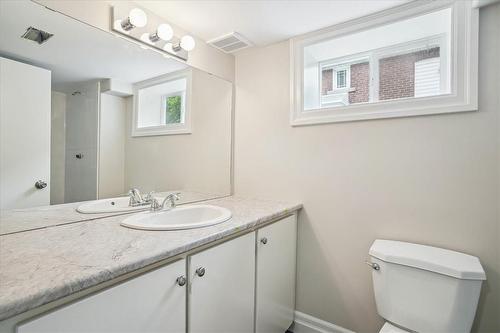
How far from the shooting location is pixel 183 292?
0.93 metres

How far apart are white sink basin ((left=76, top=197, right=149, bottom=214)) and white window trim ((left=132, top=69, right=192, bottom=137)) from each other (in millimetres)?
393

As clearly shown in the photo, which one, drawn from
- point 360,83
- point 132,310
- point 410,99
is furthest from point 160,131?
point 410,99

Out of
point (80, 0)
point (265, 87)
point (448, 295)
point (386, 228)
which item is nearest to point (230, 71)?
point (265, 87)

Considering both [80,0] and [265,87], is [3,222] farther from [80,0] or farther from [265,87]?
[265,87]

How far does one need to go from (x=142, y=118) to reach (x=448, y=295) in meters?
1.80

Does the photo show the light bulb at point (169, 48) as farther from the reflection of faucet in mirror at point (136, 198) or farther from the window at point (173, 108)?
the reflection of faucet in mirror at point (136, 198)

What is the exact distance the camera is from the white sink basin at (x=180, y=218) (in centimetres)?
114

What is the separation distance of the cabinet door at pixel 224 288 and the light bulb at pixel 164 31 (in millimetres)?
1258

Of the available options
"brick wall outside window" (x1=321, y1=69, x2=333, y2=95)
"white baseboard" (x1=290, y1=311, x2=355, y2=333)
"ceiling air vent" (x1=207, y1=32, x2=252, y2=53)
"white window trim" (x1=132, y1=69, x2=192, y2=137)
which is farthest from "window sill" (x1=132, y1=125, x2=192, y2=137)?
"white baseboard" (x1=290, y1=311, x2=355, y2=333)

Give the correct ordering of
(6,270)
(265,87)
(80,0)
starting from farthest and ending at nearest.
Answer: (265,87)
(80,0)
(6,270)

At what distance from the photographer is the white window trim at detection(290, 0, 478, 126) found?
1.24 metres

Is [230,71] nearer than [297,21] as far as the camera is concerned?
No

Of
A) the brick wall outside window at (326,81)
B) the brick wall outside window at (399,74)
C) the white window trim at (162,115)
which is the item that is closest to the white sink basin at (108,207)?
the white window trim at (162,115)

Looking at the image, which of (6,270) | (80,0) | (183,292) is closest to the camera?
(6,270)
